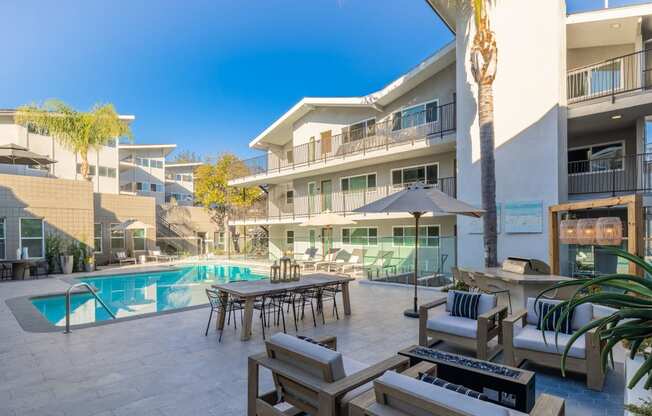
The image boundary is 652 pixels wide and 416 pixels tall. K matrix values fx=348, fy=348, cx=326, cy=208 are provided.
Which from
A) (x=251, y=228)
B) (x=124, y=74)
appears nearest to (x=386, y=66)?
(x=251, y=228)

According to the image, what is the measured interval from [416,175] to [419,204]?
966 centimetres

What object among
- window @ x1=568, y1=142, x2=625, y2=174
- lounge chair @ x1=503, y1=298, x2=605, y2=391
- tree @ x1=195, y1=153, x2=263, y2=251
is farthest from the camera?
tree @ x1=195, y1=153, x2=263, y2=251

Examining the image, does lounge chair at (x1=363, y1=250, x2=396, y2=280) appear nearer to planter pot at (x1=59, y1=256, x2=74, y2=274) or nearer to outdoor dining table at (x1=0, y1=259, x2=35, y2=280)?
planter pot at (x1=59, y1=256, x2=74, y2=274)

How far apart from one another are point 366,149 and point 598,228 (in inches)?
434

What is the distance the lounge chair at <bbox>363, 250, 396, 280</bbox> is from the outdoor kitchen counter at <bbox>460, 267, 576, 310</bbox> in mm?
6230

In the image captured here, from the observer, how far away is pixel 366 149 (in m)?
16.2

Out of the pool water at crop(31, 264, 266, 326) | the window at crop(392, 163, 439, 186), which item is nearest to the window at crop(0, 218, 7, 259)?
the pool water at crop(31, 264, 266, 326)

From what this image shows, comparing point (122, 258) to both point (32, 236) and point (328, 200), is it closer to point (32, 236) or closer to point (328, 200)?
point (32, 236)

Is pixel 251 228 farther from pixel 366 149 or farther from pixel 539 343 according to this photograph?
pixel 539 343

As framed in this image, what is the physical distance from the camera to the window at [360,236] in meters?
17.8

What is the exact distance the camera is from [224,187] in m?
26.2

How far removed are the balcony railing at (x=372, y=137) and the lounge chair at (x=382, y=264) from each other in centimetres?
467

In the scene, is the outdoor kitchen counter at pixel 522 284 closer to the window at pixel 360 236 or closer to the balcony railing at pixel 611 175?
the balcony railing at pixel 611 175

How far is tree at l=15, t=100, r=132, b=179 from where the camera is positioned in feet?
63.0
